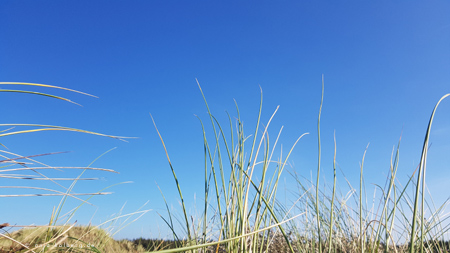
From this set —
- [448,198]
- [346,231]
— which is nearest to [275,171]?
[346,231]

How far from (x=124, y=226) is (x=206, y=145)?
1566 mm

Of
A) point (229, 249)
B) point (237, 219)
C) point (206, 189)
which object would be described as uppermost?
point (206, 189)

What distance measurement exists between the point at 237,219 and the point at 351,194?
4.43ft

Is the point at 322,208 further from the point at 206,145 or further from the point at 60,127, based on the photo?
the point at 60,127

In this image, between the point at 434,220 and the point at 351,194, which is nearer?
the point at 434,220

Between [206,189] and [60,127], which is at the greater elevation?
[60,127]

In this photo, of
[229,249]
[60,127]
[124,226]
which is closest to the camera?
[60,127]

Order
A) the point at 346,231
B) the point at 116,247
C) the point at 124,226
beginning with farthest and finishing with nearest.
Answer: the point at 116,247 < the point at 124,226 < the point at 346,231

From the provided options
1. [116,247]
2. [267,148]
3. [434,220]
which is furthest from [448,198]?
[116,247]

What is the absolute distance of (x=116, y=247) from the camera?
5.16 meters

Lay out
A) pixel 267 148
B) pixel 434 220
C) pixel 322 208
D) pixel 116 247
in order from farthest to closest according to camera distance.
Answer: pixel 116 247, pixel 322 208, pixel 434 220, pixel 267 148

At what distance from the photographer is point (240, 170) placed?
1434 millimetres

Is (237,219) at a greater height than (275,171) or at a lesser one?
lesser

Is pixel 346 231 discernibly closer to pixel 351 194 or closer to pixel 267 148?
pixel 351 194
